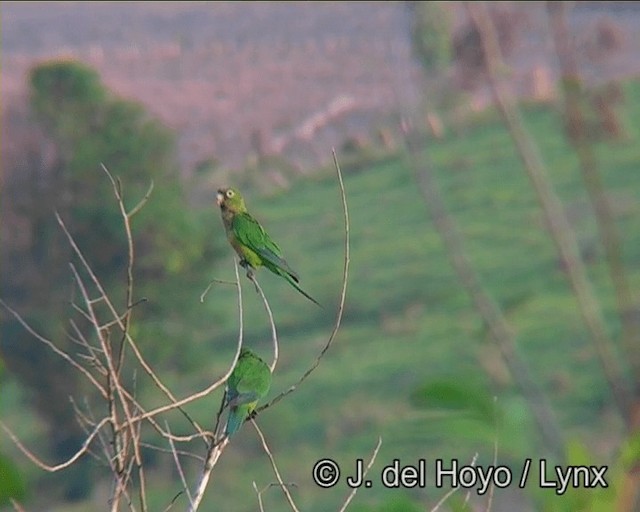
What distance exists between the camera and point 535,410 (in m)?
1.10

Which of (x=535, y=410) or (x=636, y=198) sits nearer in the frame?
(x=535, y=410)

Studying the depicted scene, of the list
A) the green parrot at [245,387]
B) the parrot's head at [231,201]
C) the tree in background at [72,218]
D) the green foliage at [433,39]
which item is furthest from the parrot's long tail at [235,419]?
the tree in background at [72,218]

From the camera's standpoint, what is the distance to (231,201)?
3.95 ft

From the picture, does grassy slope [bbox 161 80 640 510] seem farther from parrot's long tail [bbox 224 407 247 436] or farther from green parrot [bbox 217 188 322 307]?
parrot's long tail [bbox 224 407 247 436]

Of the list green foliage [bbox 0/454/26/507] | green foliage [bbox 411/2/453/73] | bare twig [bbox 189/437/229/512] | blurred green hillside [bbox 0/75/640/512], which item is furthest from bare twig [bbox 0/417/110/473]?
blurred green hillside [bbox 0/75/640/512]

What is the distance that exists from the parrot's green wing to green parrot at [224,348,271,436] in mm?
122

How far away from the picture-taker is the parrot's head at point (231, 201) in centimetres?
120

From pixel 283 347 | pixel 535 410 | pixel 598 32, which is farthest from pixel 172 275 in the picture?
pixel 535 410

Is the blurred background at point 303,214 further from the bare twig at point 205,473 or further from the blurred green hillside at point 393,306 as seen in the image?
the bare twig at point 205,473

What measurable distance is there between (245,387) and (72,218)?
281cm

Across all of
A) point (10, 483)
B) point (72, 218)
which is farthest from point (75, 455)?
point (72, 218)

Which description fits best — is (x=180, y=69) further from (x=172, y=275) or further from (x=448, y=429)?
(x=448, y=429)

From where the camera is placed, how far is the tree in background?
3.79 metres

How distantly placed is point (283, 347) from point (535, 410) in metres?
2.69
